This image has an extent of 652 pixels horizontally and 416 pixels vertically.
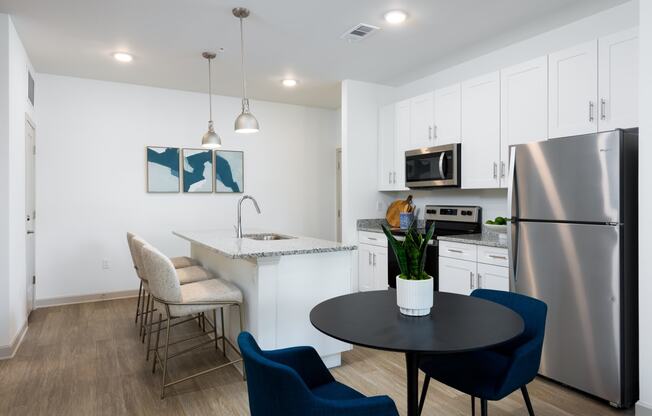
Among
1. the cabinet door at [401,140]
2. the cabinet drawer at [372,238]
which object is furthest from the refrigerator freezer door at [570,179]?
the cabinet door at [401,140]

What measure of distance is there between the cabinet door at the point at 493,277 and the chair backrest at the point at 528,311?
1.01 m

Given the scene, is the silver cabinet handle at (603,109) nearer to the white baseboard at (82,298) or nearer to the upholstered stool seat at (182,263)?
the upholstered stool seat at (182,263)

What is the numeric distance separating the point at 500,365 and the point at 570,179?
1.31 m

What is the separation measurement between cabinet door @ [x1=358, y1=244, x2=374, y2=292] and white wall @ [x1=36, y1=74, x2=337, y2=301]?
166cm

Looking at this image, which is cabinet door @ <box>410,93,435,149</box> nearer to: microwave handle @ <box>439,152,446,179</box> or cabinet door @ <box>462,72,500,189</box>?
microwave handle @ <box>439,152,446,179</box>

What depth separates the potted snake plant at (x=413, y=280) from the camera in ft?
5.07

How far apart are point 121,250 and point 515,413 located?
4396 millimetres

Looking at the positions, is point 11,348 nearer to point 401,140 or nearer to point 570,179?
point 401,140

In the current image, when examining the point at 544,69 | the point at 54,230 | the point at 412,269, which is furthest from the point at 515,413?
the point at 54,230

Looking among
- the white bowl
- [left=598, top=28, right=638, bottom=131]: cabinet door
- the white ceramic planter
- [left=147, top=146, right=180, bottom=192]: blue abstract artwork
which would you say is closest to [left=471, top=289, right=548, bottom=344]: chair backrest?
the white ceramic planter

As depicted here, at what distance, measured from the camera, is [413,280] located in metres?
1.55

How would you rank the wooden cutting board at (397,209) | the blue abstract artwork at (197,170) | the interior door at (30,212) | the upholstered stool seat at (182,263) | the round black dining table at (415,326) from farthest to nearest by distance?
the blue abstract artwork at (197,170) → the wooden cutting board at (397,209) → the interior door at (30,212) → the upholstered stool seat at (182,263) → the round black dining table at (415,326)

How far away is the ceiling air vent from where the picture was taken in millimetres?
3301

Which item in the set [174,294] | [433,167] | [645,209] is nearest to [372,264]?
[433,167]
